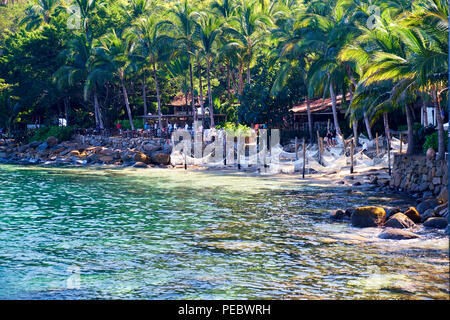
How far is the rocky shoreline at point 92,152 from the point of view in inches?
1491

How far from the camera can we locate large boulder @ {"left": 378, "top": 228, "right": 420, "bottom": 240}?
14125mm

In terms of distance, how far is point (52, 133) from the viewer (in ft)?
163

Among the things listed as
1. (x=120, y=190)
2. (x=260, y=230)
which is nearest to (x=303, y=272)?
(x=260, y=230)

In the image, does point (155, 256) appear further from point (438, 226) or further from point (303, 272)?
point (438, 226)

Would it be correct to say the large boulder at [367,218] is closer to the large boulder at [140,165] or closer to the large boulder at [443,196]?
the large boulder at [443,196]

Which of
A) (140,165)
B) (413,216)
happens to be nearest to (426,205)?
(413,216)

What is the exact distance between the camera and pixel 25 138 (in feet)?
169

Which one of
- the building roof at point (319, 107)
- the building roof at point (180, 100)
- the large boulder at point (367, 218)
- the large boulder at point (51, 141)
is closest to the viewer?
the large boulder at point (367, 218)

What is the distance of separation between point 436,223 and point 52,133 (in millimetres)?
39722

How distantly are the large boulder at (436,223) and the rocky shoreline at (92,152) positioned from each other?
918 inches

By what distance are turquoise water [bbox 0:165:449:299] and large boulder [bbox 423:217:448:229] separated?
569 mm

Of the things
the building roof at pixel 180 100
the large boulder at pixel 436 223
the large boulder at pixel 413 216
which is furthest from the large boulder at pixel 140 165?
the large boulder at pixel 436 223

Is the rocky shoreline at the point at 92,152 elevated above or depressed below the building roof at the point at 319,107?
below

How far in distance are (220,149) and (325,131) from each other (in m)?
7.21
